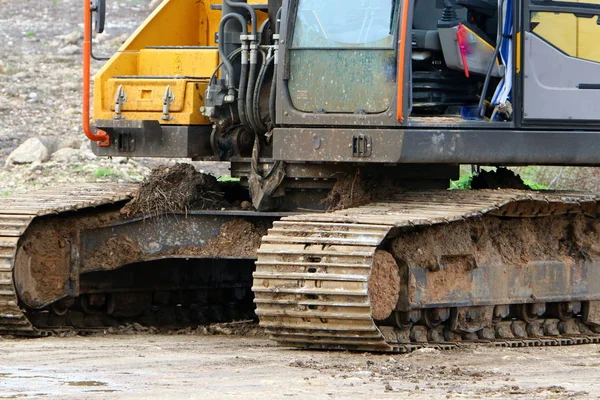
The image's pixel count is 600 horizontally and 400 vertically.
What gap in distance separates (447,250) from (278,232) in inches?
54.1

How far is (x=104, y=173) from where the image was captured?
1861 centimetres

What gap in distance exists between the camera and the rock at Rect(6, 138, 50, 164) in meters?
19.4

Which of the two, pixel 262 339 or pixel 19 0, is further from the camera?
pixel 19 0

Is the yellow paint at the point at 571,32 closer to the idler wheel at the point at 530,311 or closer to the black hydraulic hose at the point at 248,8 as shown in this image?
the idler wheel at the point at 530,311

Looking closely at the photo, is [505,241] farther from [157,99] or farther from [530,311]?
[157,99]

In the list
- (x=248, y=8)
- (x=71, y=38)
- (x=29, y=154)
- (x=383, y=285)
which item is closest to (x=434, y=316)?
(x=383, y=285)

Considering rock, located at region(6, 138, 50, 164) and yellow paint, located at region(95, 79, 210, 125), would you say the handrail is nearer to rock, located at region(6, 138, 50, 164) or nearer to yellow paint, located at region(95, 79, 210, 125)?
yellow paint, located at region(95, 79, 210, 125)

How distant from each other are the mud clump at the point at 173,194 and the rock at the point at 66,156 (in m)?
7.80

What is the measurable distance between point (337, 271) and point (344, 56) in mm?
1660

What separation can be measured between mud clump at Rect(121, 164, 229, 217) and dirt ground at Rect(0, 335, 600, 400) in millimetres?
1078

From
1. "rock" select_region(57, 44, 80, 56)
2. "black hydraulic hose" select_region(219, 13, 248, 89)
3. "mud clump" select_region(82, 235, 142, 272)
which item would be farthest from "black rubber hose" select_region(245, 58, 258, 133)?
"rock" select_region(57, 44, 80, 56)

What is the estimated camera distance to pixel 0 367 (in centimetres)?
915

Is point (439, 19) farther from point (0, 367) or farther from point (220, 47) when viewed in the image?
point (0, 367)

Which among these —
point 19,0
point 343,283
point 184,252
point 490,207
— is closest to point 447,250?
point 490,207
